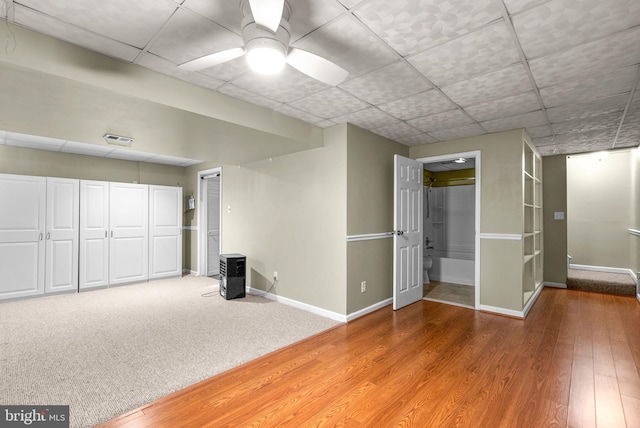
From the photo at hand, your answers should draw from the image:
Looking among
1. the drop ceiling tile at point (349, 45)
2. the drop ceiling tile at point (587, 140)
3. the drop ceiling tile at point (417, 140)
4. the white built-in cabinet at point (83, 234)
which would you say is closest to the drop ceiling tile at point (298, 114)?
the drop ceiling tile at point (349, 45)

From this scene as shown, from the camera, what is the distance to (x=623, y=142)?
444cm

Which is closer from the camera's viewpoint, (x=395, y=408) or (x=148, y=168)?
(x=395, y=408)

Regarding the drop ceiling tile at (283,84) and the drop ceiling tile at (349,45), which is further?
the drop ceiling tile at (283,84)

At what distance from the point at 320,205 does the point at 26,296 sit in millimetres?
4632

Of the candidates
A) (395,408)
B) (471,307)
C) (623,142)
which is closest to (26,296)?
(395,408)

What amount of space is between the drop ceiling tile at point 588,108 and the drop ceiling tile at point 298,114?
245 centimetres

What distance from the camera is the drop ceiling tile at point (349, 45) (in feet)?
5.99

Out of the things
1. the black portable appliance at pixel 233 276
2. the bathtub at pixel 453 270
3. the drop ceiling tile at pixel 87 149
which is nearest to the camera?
the black portable appliance at pixel 233 276

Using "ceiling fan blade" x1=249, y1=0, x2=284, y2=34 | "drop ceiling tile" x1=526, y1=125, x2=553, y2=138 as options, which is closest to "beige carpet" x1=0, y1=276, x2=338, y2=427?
"ceiling fan blade" x1=249, y1=0, x2=284, y2=34

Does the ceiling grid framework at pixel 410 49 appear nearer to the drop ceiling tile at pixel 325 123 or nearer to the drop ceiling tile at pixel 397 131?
the drop ceiling tile at pixel 325 123

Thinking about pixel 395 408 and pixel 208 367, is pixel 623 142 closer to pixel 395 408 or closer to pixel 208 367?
pixel 395 408

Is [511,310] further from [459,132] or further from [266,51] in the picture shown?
[266,51]

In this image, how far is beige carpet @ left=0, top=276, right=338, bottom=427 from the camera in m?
2.15

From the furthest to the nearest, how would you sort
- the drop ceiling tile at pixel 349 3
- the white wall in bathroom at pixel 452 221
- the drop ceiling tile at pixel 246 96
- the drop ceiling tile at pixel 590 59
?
the white wall in bathroom at pixel 452 221 < the drop ceiling tile at pixel 246 96 < the drop ceiling tile at pixel 590 59 < the drop ceiling tile at pixel 349 3
